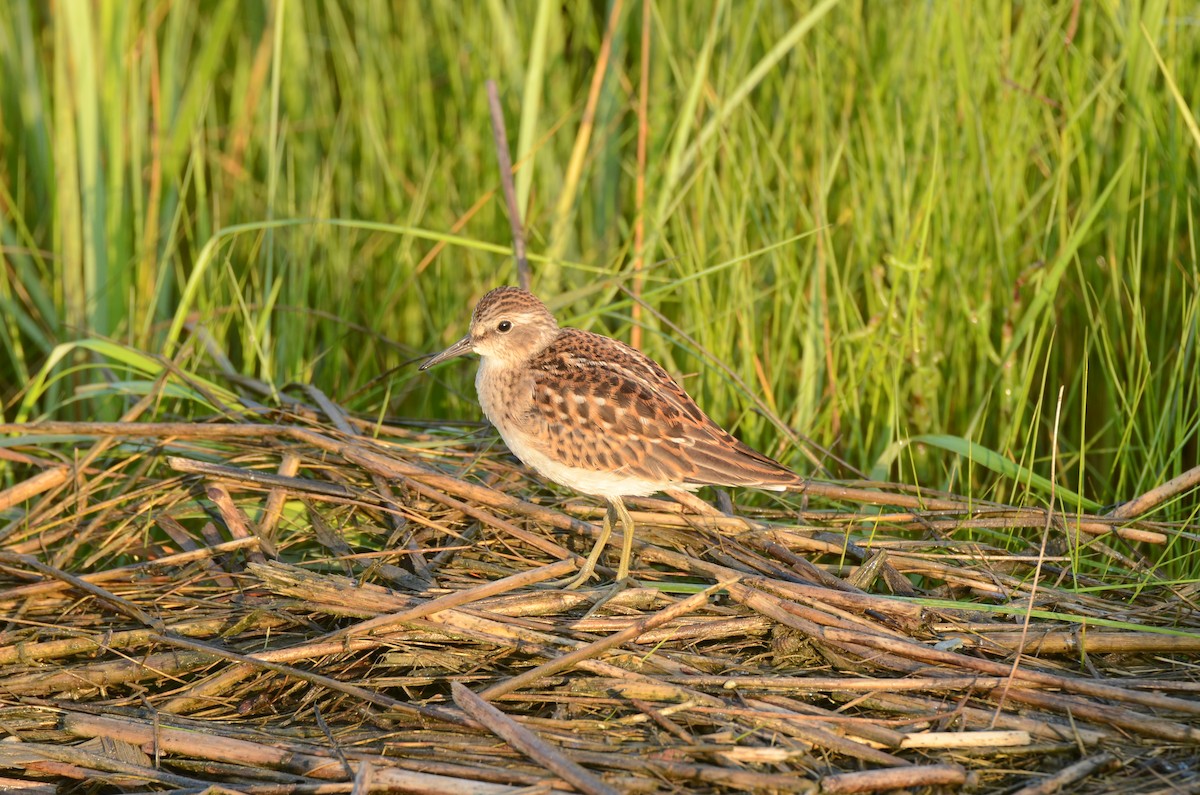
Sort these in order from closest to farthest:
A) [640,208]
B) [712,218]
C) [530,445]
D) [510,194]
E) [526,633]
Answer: [526,633] → [530,445] → [510,194] → [640,208] → [712,218]

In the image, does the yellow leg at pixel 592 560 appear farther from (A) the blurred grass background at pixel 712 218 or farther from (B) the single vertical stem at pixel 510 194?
(B) the single vertical stem at pixel 510 194

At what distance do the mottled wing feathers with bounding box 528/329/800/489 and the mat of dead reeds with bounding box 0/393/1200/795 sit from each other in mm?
336

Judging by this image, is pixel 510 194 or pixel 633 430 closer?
pixel 633 430

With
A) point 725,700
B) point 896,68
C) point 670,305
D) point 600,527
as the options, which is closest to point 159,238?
point 670,305

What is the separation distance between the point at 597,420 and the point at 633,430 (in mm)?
159

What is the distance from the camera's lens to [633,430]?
496 centimetres

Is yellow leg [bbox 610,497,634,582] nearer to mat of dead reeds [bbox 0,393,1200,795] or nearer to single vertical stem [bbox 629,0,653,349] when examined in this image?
mat of dead reeds [bbox 0,393,1200,795]

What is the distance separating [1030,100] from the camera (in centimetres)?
635

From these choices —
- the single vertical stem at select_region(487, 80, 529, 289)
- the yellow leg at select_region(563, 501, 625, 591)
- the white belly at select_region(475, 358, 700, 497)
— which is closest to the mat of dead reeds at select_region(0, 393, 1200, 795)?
the yellow leg at select_region(563, 501, 625, 591)

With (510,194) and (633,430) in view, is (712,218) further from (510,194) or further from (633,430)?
(633,430)

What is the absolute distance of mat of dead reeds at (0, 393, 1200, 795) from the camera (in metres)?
3.79

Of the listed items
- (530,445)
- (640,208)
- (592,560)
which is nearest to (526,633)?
(592,560)

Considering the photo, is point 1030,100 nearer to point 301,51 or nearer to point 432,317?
point 432,317

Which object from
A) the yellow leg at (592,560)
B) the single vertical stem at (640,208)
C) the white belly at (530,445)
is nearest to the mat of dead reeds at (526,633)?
the yellow leg at (592,560)
